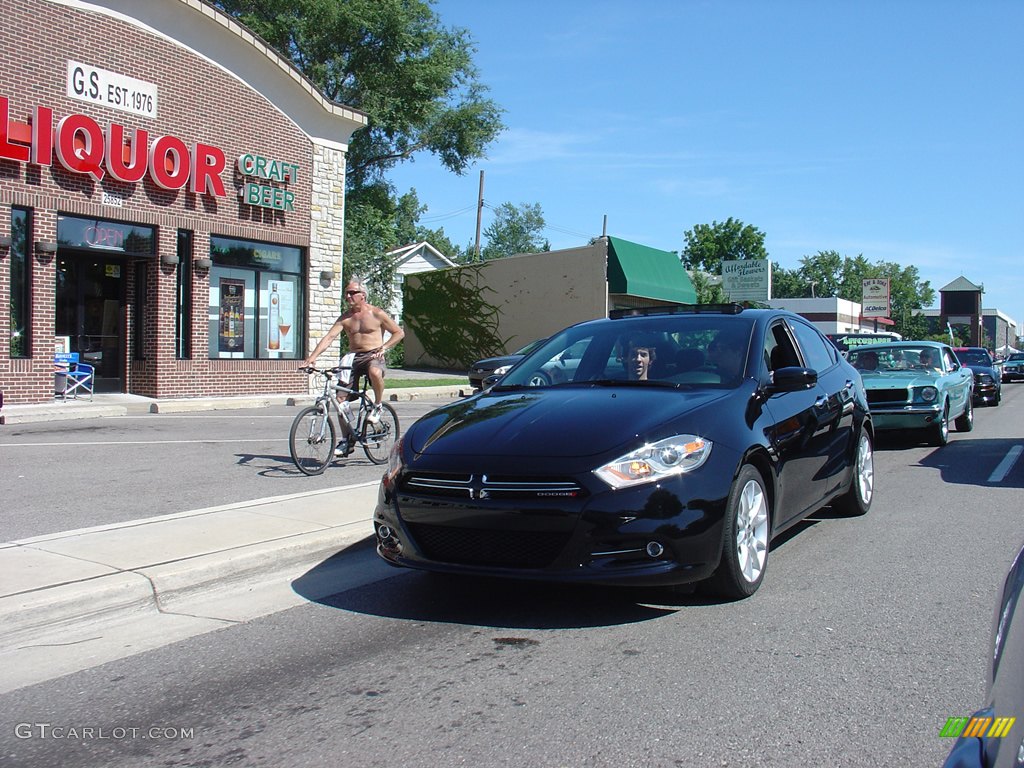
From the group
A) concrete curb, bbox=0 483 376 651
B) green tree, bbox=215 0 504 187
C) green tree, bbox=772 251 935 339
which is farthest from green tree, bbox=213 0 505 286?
green tree, bbox=772 251 935 339

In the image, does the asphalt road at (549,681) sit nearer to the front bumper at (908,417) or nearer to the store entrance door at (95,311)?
the front bumper at (908,417)

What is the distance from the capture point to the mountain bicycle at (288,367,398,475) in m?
8.79

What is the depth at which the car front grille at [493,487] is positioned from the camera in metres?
4.24

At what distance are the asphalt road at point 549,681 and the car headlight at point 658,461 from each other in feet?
2.50

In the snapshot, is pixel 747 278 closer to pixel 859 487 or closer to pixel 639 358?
pixel 859 487

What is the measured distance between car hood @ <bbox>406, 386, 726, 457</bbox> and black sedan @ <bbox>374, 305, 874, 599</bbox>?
11mm

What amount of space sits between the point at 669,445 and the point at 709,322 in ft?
5.91

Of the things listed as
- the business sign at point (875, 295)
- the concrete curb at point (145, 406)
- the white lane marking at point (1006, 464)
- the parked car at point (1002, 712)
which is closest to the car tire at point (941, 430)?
the white lane marking at point (1006, 464)

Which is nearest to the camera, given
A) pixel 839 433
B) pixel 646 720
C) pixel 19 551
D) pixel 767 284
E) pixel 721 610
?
pixel 646 720

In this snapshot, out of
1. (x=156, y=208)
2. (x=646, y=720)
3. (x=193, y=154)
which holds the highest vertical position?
(x=193, y=154)

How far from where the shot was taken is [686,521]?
4.30m

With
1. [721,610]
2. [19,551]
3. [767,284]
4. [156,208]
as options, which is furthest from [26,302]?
[767,284]

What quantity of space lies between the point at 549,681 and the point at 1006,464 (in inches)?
348

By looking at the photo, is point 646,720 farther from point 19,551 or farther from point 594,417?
point 19,551
